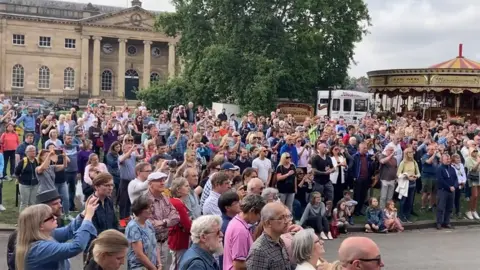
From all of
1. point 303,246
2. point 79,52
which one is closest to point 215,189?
point 303,246

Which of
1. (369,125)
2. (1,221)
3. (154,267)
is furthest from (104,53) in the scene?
(154,267)

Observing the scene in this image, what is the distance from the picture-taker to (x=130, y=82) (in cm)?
7775

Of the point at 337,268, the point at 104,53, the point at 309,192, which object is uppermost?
the point at 104,53

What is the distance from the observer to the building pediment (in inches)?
2960

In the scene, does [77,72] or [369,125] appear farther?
[77,72]

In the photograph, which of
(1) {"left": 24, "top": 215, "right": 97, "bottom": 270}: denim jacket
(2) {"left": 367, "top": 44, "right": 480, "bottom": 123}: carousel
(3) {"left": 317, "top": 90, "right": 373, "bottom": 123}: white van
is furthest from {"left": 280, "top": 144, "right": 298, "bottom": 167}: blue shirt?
(3) {"left": 317, "top": 90, "right": 373, "bottom": 123}: white van

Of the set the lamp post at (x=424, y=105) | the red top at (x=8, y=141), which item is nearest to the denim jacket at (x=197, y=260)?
the red top at (x=8, y=141)

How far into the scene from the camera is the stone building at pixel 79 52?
2857 inches

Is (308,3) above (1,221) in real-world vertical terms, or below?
above

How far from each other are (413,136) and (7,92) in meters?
63.8

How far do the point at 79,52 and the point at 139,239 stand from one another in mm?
72917

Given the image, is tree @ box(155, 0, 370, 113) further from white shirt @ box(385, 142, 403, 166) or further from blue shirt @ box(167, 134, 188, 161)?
blue shirt @ box(167, 134, 188, 161)

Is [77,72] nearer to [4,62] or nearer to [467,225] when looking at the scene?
[4,62]

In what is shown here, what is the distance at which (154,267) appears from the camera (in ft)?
20.5
